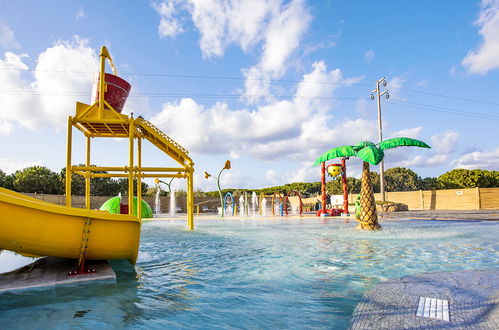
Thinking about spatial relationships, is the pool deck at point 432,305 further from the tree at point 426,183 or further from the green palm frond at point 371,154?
the tree at point 426,183

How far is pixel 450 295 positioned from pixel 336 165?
20.2 metres

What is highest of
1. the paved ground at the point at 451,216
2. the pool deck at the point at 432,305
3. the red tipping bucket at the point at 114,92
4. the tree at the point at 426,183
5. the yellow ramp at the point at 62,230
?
the red tipping bucket at the point at 114,92

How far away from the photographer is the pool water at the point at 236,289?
10.3 feet

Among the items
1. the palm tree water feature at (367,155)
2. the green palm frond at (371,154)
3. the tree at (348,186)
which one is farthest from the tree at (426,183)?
the green palm frond at (371,154)

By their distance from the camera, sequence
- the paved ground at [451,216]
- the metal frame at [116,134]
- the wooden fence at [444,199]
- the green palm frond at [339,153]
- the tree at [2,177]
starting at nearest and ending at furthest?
the metal frame at [116,134], the green palm frond at [339,153], the paved ground at [451,216], the wooden fence at [444,199], the tree at [2,177]

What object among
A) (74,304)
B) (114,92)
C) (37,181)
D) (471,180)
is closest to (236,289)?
(74,304)

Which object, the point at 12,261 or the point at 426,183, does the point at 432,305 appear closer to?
the point at 12,261

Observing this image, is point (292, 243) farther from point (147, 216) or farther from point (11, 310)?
point (147, 216)

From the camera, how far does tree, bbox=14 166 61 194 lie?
38.0 m

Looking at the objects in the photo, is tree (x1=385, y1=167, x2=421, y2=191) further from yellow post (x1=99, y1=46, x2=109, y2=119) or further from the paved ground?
yellow post (x1=99, y1=46, x2=109, y2=119)

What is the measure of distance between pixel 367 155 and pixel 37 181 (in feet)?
135

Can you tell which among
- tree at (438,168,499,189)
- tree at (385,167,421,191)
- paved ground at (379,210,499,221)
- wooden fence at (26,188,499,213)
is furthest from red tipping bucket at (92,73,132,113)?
tree at (385,167,421,191)

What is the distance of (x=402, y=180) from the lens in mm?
65375

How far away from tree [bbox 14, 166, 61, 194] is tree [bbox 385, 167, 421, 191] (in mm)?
57545
